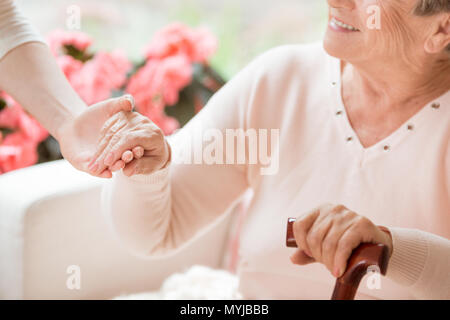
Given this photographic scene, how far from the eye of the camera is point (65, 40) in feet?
2.91

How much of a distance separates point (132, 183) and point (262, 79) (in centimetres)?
26

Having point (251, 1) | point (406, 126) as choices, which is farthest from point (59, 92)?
point (251, 1)

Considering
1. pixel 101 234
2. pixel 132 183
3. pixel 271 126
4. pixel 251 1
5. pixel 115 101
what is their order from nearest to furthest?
pixel 115 101 → pixel 132 183 → pixel 271 126 → pixel 101 234 → pixel 251 1

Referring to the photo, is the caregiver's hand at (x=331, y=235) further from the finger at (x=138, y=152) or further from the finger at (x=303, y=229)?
the finger at (x=138, y=152)

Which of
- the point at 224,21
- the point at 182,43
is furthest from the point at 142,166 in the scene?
the point at 224,21

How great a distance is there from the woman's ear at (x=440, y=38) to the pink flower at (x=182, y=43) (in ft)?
1.47

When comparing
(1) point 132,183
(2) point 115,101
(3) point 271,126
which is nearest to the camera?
(2) point 115,101

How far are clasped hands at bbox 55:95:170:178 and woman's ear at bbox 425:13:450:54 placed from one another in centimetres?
35

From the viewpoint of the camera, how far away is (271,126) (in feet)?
2.72

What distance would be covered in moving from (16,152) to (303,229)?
572mm

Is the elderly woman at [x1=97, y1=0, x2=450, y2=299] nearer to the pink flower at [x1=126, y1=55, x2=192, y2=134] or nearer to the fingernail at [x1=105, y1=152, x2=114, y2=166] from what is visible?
the fingernail at [x1=105, y1=152, x2=114, y2=166]

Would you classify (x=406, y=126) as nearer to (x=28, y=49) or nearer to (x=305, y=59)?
(x=305, y=59)

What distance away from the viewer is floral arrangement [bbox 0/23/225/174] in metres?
0.87

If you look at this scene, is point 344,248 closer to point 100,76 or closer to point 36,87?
point 36,87
